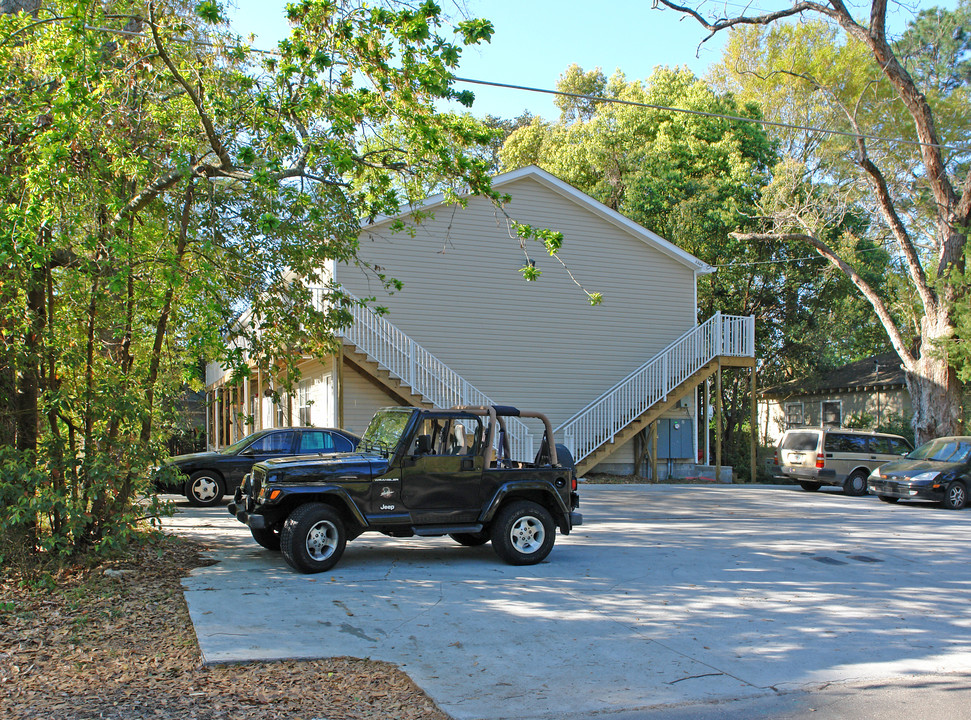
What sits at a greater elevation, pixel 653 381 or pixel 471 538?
pixel 653 381

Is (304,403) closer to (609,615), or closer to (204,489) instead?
(204,489)

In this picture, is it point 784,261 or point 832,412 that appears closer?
point 784,261

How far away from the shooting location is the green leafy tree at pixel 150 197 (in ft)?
27.3

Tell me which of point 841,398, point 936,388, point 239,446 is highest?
point 936,388

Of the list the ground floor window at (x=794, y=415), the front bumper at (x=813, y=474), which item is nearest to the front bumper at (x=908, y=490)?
the front bumper at (x=813, y=474)

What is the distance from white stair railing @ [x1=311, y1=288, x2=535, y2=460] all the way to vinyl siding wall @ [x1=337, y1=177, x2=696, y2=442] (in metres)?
1.44

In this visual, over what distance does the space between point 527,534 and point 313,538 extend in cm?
250

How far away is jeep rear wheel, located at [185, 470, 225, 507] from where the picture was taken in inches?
587

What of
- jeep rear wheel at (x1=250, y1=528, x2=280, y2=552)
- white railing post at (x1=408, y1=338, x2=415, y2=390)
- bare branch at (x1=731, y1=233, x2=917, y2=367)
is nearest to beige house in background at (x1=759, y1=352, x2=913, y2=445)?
bare branch at (x1=731, y1=233, x2=917, y2=367)

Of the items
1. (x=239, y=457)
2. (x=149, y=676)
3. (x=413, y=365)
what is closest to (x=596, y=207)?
(x=413, y=365)

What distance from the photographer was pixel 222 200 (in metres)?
10.2

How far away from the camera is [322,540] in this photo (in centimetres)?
905

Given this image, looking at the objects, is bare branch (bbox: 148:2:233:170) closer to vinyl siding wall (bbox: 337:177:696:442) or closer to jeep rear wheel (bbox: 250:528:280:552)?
jeep rear wheel (bbox: 250:528:280:552)

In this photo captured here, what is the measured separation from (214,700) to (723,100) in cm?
2979
